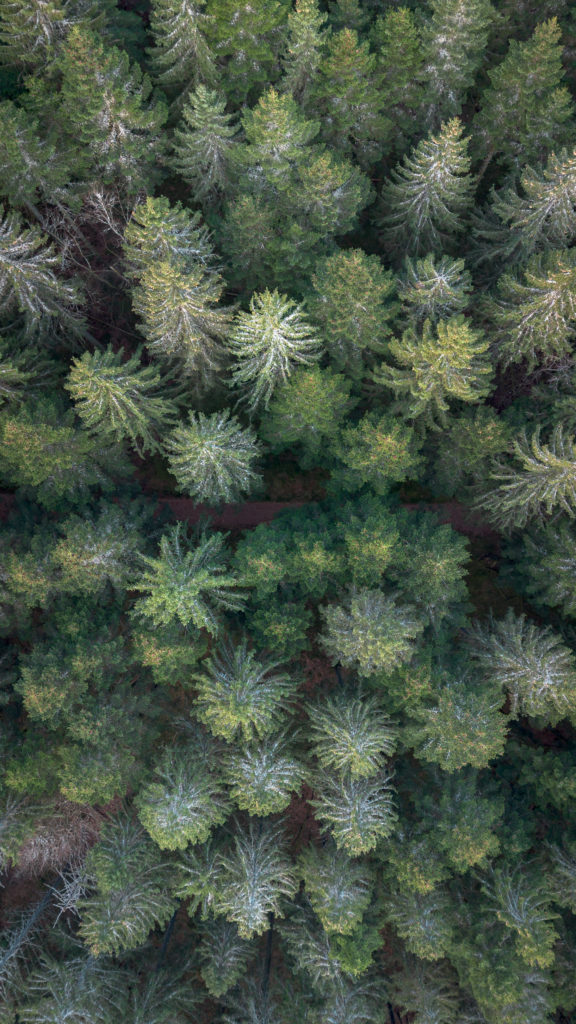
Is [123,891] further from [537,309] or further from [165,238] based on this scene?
[537,309]

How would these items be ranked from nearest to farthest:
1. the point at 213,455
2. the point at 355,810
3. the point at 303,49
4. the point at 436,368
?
the point at 436,368
the point at 303,49
the point at 213,455
the point at 355,810

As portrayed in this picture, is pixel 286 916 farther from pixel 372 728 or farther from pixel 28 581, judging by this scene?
pixel 28 581

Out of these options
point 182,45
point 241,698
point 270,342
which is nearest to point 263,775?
point 241,698

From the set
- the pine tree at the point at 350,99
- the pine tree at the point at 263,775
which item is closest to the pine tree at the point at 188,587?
the pine tree at the point at 263,775

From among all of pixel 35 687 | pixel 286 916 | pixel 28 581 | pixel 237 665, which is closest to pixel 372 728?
pixel 237 665

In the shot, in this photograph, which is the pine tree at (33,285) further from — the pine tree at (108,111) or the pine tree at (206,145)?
the pine tree at (206,145)

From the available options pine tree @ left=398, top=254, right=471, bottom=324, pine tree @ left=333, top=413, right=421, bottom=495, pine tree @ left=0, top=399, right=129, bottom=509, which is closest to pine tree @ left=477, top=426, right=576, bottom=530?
pine tree @ left=333, top=413, right=421, bottom=495
